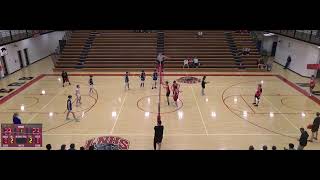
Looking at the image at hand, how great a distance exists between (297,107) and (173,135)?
7.64 meters

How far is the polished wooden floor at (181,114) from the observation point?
1194cm

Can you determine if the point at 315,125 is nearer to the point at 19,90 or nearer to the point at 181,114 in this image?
the point at 181,114

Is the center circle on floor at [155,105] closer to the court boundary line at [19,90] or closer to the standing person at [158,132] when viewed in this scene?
the standing person at [158,132]

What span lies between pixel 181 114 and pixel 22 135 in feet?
28.5

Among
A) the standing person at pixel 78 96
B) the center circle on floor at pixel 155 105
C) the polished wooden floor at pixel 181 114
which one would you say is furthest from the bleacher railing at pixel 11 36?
the center circle on floor at pixel 155 105

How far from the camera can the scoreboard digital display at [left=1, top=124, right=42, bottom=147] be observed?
23.2 ft

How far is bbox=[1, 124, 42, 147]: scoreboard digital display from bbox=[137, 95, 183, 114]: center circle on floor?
26.6 feet

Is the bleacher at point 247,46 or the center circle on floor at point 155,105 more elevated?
the bleacher at point 247,46

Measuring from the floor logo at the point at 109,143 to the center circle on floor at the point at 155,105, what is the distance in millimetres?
3539

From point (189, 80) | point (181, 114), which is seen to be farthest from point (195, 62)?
point (181, 114)

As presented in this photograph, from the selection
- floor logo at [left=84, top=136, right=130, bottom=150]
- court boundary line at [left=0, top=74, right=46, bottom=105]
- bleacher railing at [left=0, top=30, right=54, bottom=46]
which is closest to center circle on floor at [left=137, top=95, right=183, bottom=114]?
floor logo at [left=84, top=136, right=130, bottom=150]

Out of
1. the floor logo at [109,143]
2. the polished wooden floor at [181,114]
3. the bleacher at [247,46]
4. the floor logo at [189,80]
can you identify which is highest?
the bleacher at [247,46]
